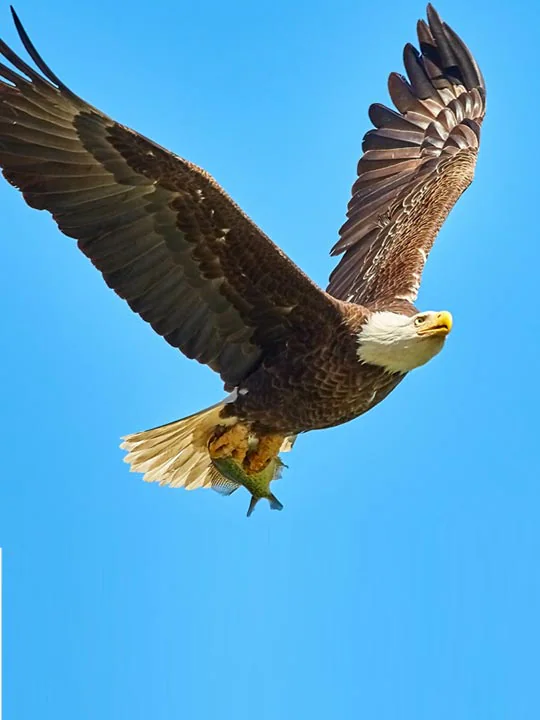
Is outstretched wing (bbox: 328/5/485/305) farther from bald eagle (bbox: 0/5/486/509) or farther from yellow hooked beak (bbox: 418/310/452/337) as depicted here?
yellow hooked beak (bbox: 418/310/452/337)

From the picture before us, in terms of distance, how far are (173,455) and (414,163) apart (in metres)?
2.43

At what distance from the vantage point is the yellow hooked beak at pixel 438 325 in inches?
286

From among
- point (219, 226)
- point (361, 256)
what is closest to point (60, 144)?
point (219, 226)

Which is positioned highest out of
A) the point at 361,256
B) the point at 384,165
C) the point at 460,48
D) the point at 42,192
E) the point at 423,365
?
the point at 460,48

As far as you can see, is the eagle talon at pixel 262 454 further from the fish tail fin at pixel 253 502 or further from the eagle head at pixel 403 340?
the eagle head at pixel 403 340

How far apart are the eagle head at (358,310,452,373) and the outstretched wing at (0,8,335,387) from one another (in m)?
0.25

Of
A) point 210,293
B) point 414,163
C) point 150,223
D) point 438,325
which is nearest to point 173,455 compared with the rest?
point 210,293

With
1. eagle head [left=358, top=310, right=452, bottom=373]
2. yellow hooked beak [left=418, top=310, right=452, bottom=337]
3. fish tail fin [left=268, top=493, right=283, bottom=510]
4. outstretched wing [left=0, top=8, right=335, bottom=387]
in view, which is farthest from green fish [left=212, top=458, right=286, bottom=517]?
yellow hooked beak [left=418, top=310, right=452, bottom=337]

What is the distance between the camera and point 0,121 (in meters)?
7.10

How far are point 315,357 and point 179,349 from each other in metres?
0.66

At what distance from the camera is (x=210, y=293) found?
7.61 m

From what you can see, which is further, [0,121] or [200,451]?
[200,451]

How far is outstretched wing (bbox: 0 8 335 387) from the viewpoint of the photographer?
281 inches

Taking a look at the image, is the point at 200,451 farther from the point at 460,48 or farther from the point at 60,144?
the point at 460,48
